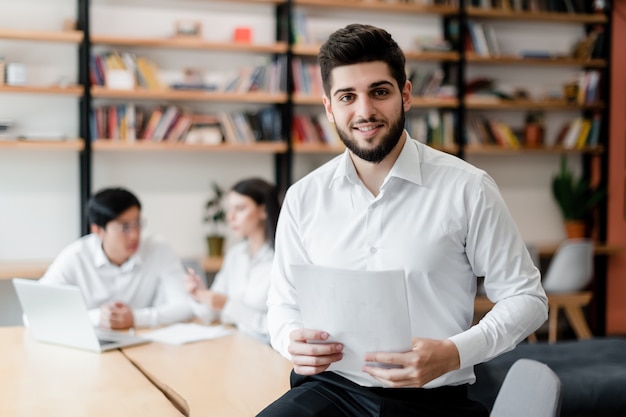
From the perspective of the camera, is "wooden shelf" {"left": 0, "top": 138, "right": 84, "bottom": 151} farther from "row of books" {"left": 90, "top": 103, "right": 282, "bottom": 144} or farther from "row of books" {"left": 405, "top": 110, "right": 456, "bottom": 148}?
"row of books" {"left": 405, "top": 110, "right": 456, "bottom": 148}

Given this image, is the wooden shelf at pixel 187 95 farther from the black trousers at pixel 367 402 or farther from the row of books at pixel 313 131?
the black trousers at pixel 367 402

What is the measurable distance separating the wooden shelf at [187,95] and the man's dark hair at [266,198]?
71.2 inches

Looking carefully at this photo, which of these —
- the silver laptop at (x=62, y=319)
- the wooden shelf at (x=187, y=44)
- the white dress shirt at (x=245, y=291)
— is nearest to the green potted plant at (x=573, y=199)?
the wooden shelf at (x=187, y=44)

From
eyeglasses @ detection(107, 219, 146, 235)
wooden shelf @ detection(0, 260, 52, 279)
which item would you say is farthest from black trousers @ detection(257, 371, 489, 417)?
wooden shelf @ detection(0, 260, 52, 279)

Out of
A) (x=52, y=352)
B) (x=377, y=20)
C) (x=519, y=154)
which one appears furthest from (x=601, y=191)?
(x=52, y=352)

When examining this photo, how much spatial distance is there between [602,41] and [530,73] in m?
0.62

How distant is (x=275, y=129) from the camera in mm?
5750

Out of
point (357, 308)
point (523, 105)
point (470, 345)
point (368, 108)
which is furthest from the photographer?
point (523, 105)

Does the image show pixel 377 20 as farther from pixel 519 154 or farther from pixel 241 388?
pixel 241 388

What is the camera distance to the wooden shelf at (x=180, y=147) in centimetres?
529

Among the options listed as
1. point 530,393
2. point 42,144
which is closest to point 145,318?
point 530,393

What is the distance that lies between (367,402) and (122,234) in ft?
6.35

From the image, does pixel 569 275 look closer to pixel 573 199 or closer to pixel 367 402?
pixel 573 199

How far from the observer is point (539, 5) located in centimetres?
648
